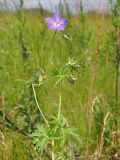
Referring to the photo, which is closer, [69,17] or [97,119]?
[97,119]

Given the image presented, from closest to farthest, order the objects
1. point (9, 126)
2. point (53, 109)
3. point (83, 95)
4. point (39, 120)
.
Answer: point (9, 126)
point (39, 120)
point (53, 109)
point (83, 95)

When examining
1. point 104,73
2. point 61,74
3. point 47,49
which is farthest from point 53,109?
point 47,49

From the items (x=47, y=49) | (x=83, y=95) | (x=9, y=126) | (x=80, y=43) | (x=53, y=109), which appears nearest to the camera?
(x=9, y=126)

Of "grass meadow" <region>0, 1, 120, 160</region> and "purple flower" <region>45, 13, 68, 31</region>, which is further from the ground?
"purple flower" <region>45, 13, 68, 31</region>

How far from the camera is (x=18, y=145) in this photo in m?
1.83

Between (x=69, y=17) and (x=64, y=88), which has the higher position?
(x=69, y=17)

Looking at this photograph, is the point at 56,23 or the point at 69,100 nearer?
the point at 56,23

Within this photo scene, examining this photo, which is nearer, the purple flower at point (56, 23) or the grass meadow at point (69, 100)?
the purple flower at point (56, 23)

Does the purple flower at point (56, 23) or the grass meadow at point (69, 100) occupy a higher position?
the purple flower at point (56, 23)

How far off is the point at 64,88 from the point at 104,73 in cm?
26

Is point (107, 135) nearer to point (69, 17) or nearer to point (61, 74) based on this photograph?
point (61, 74)

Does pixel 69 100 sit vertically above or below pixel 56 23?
below

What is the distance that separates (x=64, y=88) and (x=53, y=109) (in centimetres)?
36

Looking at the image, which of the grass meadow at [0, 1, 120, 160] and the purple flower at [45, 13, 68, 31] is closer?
the purple flower at [45, 13, 68, 31]
